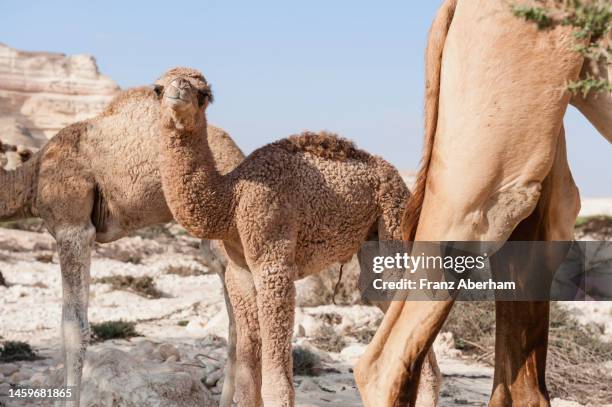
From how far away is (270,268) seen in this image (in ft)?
16.9

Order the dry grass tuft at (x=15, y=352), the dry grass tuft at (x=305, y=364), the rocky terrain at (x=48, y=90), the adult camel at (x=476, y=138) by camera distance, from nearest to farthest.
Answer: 1. the adult camel at (x=476, y=138)
2. the dry grass tuft at (x=305, y=364)
3. the dry grass tuft at (x=15, y=352)
4. the rocky terrain at (x=48, y=90)

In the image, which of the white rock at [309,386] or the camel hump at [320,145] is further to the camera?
the white rock at [309,386]

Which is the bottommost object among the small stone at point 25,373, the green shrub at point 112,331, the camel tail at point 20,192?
the small stone at point 25,373

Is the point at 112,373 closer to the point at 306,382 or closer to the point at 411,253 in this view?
the point at 306,382

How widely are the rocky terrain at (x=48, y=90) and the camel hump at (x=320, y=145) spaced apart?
37688 millimetres

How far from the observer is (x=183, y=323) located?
13094mm

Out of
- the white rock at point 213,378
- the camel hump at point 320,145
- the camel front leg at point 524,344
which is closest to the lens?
the camel front leg at point 524,344

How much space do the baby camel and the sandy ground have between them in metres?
2.22

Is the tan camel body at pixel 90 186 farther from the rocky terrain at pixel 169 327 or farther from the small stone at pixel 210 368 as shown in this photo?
the small stone at pixel 210 368

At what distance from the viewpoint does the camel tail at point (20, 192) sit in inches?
306

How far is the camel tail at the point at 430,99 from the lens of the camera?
4.45 m

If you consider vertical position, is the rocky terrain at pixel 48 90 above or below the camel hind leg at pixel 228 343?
above

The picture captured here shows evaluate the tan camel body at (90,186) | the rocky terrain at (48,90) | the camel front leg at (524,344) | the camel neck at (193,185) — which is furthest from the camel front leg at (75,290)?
the rocky terrain at (48,90)

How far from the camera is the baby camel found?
5145 millimetres
